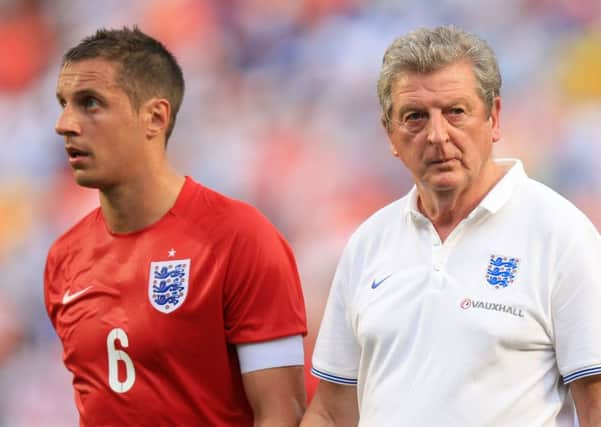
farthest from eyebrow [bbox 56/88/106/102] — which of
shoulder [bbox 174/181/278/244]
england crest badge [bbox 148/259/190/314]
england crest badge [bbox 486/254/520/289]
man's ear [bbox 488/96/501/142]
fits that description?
england crest badge [bbox 486/254/520/289]

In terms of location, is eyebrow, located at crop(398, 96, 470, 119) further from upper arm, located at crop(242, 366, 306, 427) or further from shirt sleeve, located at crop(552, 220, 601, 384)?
upper arm, located at crop(242, 366, 306, 427)

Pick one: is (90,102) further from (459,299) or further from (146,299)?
(459,299)

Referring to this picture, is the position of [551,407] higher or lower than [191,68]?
lower

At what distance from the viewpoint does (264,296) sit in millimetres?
2576

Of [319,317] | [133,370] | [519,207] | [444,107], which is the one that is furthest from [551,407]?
[319,317]

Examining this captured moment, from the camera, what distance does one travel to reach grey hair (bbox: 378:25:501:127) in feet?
6.95

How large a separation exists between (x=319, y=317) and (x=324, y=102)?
0.73 meters

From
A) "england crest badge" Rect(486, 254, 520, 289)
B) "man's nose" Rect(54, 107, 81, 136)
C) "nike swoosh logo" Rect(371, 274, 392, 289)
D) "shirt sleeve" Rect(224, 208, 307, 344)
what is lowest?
"england crest badge" Rect(486, 254, 520, 289)

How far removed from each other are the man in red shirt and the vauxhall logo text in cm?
64

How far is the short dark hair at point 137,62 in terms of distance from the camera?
8.95 feet

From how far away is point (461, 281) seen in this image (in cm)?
206

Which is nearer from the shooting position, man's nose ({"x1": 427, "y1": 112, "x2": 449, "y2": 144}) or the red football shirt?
man's nose ({"x1": 427, "y1": 112, "x2": 449, "y2": 144})

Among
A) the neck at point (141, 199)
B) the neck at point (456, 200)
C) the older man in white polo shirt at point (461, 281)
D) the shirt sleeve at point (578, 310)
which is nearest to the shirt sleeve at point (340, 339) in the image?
the older man in white polo shirt at point (461, 281)

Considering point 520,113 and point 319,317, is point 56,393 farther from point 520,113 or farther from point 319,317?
point 520,113
